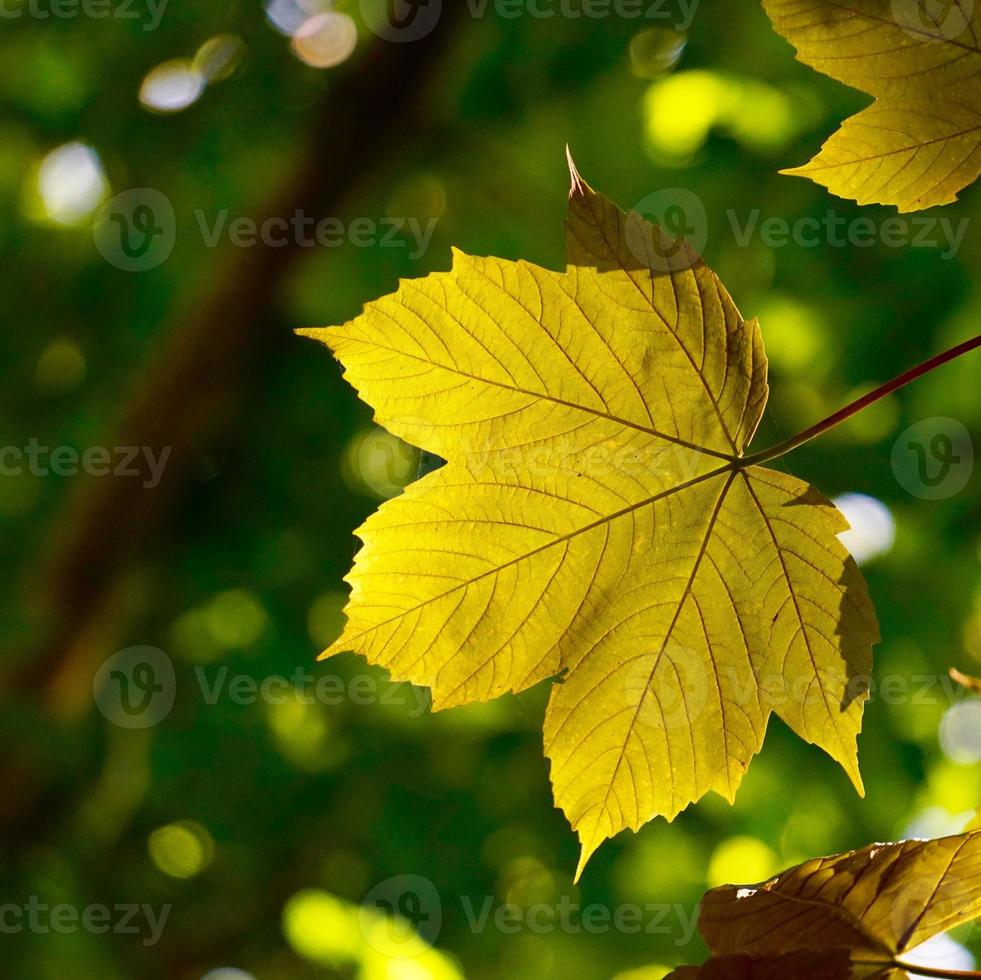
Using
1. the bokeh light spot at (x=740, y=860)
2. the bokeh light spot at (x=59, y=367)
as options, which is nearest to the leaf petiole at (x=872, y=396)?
the bokeh light spot at (x=740, y=860)

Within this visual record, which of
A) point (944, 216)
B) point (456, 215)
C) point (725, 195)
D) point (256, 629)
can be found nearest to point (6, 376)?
point (256, 629)

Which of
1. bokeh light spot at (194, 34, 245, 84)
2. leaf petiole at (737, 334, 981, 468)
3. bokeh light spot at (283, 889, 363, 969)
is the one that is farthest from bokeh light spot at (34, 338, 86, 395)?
leaf petiole at (737, 334, 981, 468)

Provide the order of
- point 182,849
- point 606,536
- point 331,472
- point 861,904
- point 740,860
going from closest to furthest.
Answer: point 861,904
point 606,536
point 740,860
point 331,472
point 182,849

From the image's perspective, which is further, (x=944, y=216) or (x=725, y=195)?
(x=725, y=195)

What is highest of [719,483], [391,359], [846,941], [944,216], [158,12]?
[158,12]

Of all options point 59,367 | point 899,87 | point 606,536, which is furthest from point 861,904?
point 59,367

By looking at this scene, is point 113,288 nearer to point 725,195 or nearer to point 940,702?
point 725,195

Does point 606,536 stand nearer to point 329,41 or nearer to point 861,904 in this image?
point 861,904
